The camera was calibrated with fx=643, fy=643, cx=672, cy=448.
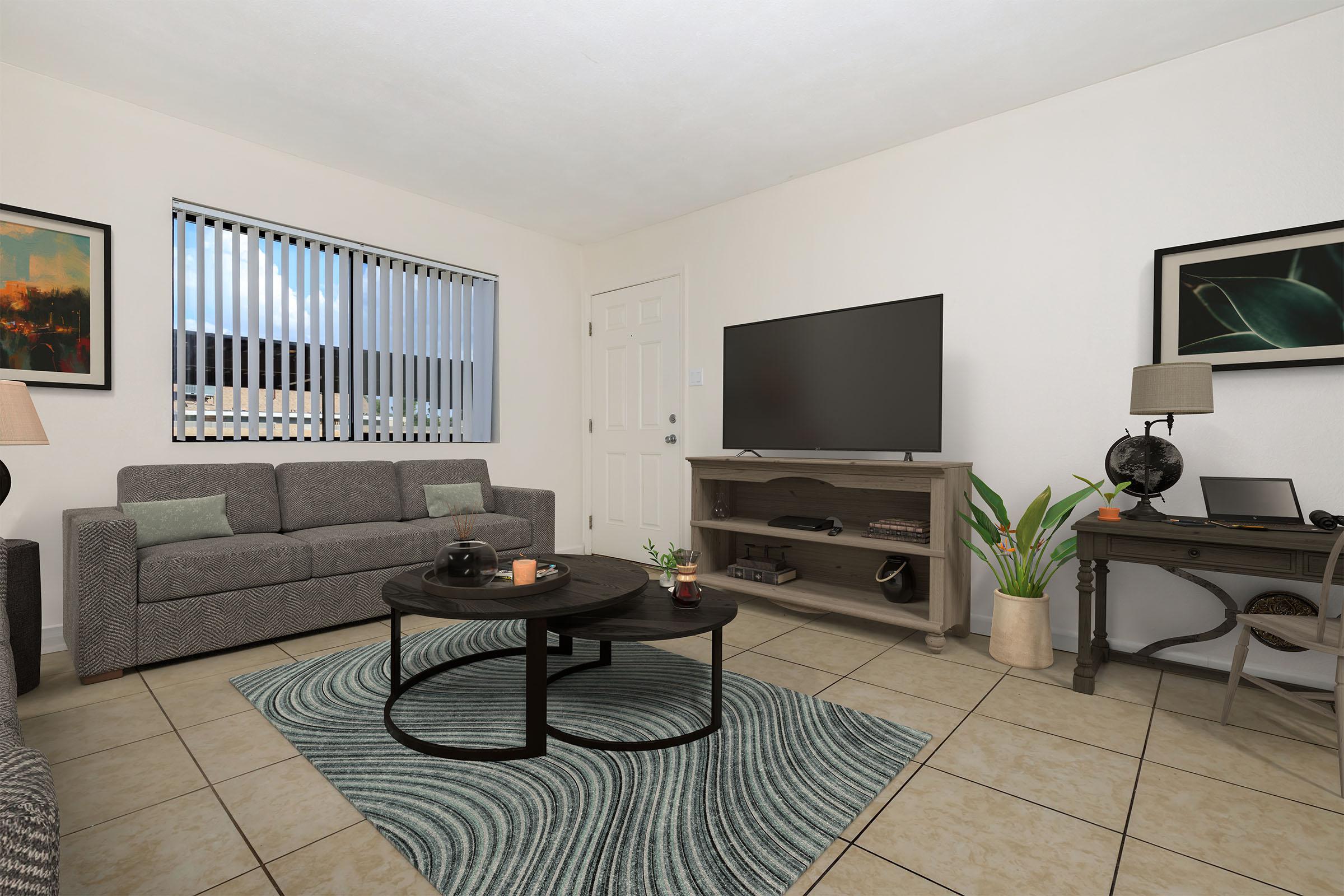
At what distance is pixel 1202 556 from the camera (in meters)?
2.22

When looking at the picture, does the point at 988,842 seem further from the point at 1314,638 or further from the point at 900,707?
the point at 1314,638

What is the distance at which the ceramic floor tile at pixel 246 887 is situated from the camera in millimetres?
1334

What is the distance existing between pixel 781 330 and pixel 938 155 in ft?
3.95

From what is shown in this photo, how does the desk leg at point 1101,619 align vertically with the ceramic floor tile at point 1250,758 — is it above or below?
above

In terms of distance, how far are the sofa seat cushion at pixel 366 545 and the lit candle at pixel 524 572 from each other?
4.82ft

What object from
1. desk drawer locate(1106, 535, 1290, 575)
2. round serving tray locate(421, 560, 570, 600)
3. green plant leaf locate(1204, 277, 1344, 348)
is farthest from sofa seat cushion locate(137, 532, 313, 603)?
green plant leaf locate(1204, 277, 1344, 348)

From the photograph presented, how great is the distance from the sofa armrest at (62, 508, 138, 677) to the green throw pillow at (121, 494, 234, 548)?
0.69 feet

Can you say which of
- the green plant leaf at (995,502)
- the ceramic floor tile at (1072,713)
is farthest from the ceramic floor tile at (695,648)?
the green plant leaf at (995,502)

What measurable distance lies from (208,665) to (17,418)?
1.16 meters

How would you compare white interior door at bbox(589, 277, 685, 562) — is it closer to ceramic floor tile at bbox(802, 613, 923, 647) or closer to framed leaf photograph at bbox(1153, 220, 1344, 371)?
ceramic floor tile at bbox(802, 613, 923, 647)

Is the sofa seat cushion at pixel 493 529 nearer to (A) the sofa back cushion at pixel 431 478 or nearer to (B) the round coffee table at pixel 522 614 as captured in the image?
(A) the sofa back cushion at pixel 431 478

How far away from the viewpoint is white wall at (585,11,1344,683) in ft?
8.13

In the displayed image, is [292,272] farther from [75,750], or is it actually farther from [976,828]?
[976,828]

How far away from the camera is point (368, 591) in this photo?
3176 mm
